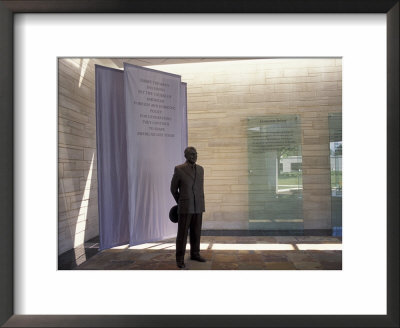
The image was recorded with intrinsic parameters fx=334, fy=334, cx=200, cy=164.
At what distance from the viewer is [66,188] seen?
4992 mm

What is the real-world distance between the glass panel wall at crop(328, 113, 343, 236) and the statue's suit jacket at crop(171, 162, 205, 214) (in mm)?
3585

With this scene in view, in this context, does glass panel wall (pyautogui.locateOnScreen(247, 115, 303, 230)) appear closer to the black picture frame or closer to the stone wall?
the stone wall

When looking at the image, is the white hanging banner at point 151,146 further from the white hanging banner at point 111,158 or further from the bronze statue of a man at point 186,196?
the bronze statue of a man at point 186,196

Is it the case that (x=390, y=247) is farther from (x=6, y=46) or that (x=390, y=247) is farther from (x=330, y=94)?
(x=330, y=94)

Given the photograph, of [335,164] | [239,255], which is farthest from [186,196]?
[335,164]

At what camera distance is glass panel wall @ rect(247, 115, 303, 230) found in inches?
265

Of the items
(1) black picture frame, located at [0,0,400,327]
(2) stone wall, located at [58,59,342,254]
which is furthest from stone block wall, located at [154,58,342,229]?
(1) black picture frame, located at [0,0,400,327]

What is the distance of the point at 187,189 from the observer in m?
4.15

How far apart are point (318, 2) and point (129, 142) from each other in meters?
2.60

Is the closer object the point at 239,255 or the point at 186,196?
the point at 186,196

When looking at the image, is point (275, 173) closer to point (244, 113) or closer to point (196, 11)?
point (244, 113)

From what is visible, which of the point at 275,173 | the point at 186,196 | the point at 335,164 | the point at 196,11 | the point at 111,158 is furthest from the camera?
the point at 275,173

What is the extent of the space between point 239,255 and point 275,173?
2.46 metres

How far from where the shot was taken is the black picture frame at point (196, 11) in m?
2.73
